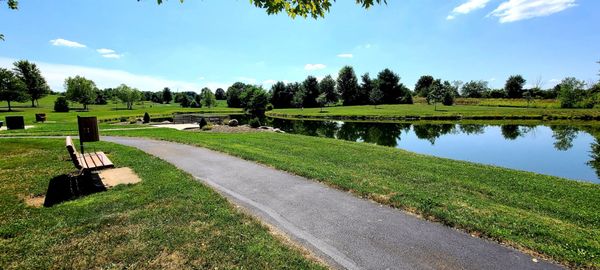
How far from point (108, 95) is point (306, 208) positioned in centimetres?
13752

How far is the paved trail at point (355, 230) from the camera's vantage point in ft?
16.3

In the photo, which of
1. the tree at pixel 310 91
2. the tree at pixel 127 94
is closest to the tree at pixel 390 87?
the tree at pixel 310 91

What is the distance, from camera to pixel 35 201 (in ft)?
24.9

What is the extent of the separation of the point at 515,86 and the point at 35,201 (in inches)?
4672

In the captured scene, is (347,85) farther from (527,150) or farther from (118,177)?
(118,177)

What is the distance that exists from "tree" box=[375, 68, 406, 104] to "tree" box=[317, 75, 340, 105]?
13921mm

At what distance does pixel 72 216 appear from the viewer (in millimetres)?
6473

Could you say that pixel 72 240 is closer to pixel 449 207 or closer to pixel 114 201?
pixel 114 201

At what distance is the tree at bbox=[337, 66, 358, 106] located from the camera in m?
99.2

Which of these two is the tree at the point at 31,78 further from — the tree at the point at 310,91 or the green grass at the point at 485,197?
the green grass at the point at 485,197

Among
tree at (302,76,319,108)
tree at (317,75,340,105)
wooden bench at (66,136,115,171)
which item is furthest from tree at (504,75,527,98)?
wooden bench at (66,136,115,171)

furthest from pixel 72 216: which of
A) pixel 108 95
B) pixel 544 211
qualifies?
pixel 108 95

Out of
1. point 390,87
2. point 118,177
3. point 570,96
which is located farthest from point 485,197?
point 390,87

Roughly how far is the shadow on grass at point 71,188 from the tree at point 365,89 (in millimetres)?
94540
